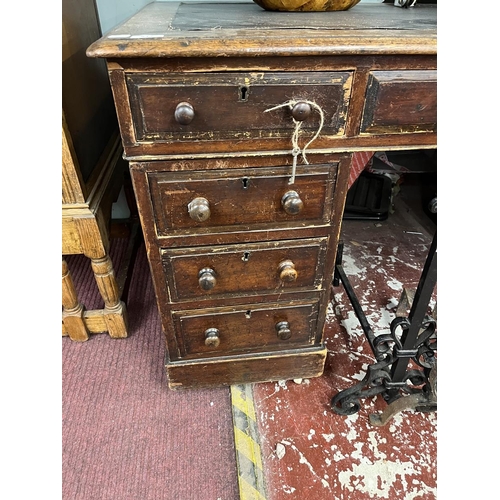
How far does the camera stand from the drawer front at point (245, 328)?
1117mm

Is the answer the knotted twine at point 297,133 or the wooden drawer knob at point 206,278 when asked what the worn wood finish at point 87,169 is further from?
the knotted twine at point 297,133

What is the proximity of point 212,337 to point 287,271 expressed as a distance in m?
0.31

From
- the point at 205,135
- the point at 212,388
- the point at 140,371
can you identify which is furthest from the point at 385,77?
the point at 140,371

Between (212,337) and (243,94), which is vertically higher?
(243,94)

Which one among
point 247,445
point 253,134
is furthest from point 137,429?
point 253,134

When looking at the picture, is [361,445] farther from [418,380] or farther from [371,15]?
[371,15]

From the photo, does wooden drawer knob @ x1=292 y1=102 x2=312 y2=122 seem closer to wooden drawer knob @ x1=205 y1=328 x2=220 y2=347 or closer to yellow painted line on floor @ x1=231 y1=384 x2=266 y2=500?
wooden drawer knob @ x1=205 y1=328 x2=220 y2=347

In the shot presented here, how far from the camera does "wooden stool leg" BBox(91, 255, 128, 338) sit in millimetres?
1278

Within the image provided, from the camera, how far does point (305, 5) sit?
103cm

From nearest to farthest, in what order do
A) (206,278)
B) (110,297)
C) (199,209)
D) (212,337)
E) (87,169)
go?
(199,209)
(206,278)
(212,337)
(87,169)
(110,297)

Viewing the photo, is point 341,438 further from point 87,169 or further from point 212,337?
point 87,169

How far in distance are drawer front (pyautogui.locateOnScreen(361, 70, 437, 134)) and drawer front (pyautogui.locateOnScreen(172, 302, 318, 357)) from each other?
53 centimetres

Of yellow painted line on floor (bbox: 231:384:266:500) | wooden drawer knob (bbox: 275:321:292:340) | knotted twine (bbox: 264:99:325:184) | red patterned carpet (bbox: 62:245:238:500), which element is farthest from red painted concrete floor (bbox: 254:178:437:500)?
knotted twine (bbox: 264:99:325:184)

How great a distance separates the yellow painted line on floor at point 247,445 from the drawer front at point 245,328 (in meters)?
0.17
